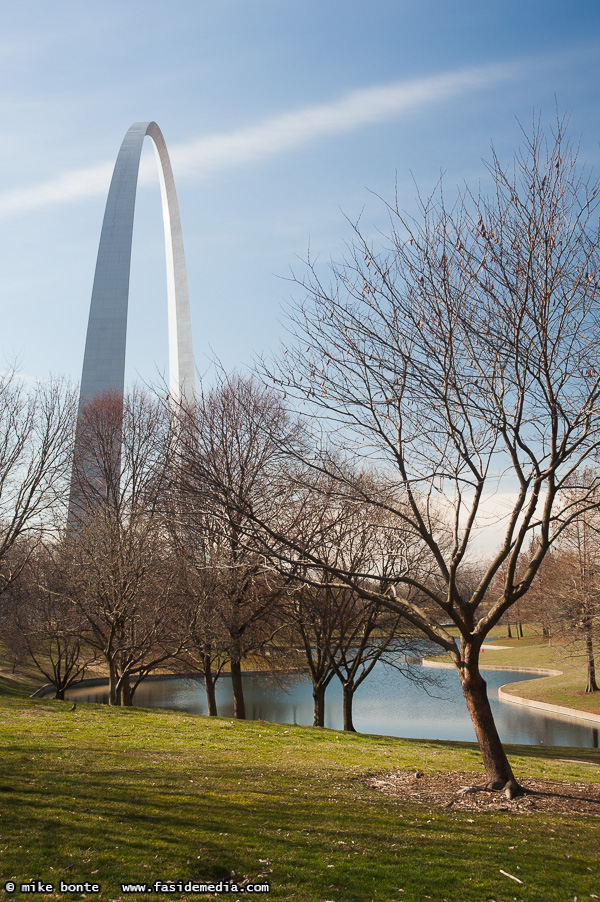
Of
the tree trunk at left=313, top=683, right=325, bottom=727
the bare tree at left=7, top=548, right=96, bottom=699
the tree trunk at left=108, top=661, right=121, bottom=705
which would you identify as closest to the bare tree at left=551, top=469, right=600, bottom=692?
the tree trunk at left=313, top=683, right=325, bottom=727

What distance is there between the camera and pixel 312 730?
13.7 meters

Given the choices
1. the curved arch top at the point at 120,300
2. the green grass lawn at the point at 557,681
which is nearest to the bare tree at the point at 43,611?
the curved arch top at the point at 120,300

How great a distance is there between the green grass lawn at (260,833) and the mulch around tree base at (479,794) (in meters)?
0.36

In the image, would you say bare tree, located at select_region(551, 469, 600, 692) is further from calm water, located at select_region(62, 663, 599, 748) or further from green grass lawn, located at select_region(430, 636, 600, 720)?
calm water, located at select_region(62, 663, 599, 748)

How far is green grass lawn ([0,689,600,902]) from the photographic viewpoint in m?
4.20

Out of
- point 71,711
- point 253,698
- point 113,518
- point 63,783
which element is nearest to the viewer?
point 63,783

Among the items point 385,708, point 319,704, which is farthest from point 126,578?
point 385,708

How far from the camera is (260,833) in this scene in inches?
200

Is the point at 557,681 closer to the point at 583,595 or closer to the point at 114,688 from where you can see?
the point at 583,595

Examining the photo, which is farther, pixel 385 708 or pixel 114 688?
pixel 385 708

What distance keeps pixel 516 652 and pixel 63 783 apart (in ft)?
145

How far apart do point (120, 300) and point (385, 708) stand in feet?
71.9

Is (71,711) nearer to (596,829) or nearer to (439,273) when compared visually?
(596,829)

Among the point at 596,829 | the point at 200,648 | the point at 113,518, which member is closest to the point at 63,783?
the point at 596,829
